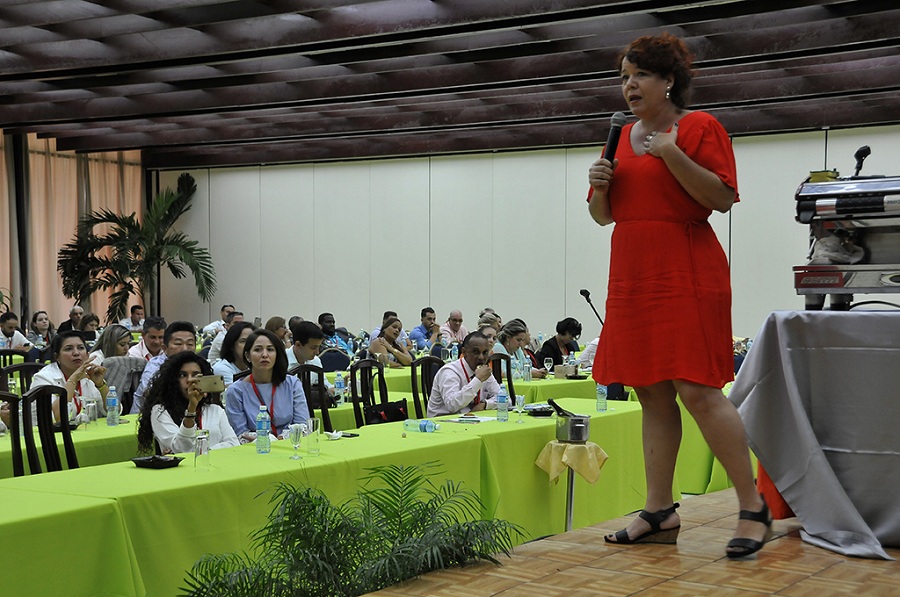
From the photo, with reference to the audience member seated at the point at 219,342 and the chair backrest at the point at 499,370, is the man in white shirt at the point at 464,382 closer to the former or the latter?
the chair backrest at the point at 499,370

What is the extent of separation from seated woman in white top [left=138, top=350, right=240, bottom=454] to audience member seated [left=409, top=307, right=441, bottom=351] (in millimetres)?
7594

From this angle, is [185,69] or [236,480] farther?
[185,69]

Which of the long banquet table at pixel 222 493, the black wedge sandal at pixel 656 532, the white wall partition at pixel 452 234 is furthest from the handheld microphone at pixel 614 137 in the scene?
the white wall partition at pixel 452 234

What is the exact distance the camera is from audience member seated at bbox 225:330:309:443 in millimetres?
5078

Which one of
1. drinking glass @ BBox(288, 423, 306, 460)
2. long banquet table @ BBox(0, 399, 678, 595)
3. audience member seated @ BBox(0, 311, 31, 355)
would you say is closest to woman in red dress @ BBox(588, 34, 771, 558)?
long banquet table @ BBox(0, 399, 678, 595)

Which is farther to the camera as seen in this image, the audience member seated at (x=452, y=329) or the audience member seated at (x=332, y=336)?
the audience member seated at (x=452, y=329)

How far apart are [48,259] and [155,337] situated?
9304 mm

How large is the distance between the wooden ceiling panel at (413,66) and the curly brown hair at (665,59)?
5.12 m

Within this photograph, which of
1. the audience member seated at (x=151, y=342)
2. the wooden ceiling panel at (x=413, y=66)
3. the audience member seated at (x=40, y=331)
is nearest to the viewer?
the audience member seated at (x=151, y=342)

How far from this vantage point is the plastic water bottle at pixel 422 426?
4547 mm

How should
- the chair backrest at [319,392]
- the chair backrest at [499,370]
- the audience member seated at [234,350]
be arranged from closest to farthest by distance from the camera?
the chair backrest at [319,392]
the audience member seated at [234,350]
the chair backrest at [499,370]

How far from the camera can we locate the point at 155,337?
25.4 ft

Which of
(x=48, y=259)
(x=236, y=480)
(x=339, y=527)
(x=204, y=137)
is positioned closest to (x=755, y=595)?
(x=339, y=527)

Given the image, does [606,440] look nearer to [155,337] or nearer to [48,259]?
[155,337]
